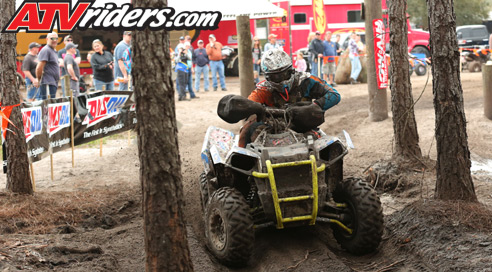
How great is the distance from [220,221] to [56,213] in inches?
96.2

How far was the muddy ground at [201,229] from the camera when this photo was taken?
5.39 meters

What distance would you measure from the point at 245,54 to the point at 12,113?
14.5 ft

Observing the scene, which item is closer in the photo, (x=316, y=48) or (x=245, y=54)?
(x=245, y=54)

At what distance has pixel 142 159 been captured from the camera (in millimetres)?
4051

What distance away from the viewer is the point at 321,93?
6.47 meters

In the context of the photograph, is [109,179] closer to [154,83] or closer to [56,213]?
[56,213]

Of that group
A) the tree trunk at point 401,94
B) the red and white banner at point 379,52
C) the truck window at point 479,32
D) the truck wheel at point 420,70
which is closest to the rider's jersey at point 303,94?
the tree trunk at point 401,94

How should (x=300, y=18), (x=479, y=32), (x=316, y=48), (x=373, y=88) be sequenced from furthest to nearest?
1. (x=479, y=32)
2. (x=300, y=18)
3. (x=316, y=48)
4. (x=373, y=88)

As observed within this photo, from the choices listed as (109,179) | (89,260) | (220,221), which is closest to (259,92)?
(220,221)

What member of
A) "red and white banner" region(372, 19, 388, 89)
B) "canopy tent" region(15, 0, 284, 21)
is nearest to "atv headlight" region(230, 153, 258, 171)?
"canopy tent" region(15, 0, 284, 21)

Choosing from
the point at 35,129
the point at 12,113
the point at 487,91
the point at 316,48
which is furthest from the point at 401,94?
the point at 316,48

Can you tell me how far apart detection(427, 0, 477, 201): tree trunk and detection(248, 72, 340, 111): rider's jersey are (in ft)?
3.33

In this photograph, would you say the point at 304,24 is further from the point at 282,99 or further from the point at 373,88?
the point at 282,99

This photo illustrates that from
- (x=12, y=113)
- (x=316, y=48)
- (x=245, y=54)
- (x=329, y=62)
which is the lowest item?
(x=12, y=113)
